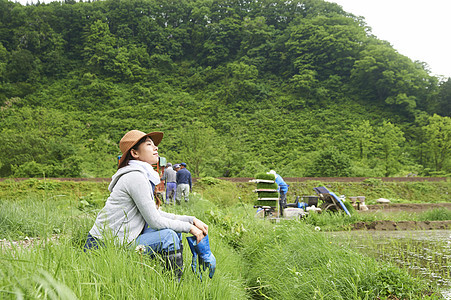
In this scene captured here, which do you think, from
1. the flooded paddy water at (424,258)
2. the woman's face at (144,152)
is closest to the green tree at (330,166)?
the flooded paddy water at (424,258)

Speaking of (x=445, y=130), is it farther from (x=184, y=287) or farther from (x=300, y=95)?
(x=184, y=287)

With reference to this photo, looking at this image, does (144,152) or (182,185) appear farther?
(182,185)

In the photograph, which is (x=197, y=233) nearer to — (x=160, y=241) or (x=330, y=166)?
(x=160, y=241)

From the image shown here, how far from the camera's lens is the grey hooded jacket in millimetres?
2674

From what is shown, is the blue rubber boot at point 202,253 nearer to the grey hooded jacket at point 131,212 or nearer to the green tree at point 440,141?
the grey hooded jacket at point 131,212

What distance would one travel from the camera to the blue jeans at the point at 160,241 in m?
2.62

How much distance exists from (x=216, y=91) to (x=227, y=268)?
55.2 meters

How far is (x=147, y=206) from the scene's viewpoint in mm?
2670

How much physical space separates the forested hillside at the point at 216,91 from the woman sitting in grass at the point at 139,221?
2544 cm

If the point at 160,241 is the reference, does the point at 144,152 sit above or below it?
above

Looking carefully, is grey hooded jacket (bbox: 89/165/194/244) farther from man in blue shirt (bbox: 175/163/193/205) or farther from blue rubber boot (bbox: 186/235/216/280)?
man in blue shirt (bbox: 175/163/193/205)

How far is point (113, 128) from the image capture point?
157 feet

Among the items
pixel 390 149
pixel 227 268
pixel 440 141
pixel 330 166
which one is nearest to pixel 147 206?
pixel 227 268

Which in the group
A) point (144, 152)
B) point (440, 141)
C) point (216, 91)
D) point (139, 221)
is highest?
point (216, 91)
